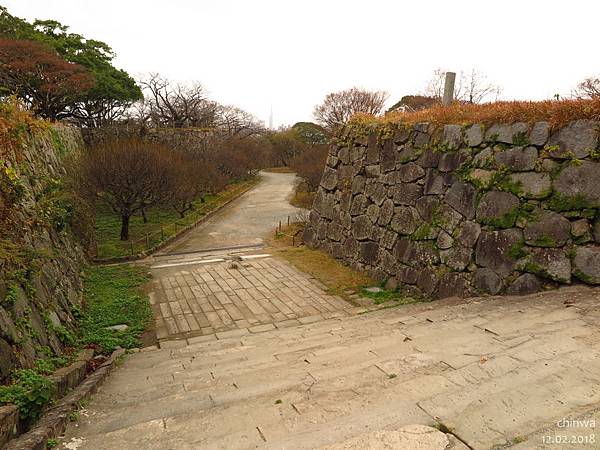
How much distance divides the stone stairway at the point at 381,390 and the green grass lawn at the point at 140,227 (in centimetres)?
864

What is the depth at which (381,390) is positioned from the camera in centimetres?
253

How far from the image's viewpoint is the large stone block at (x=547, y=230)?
4.65 meters

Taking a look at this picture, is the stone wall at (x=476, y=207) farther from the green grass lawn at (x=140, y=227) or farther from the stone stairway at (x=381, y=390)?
the green grass lawn at (x=140, y=227)

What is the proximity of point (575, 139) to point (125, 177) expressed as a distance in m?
12.1

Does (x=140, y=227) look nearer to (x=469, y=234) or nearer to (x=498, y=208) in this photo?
(x=469, y=234)

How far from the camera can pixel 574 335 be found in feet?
9.92

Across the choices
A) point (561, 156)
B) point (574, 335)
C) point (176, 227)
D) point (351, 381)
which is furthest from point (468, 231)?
point (176, 227)

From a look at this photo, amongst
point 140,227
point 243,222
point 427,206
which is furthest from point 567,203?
point 140,227

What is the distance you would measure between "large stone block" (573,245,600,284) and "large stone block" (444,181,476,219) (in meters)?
1.59

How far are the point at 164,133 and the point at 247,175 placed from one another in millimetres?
9845

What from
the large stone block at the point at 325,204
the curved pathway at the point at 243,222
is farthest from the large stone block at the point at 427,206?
the curved pathway at the point at 243,222

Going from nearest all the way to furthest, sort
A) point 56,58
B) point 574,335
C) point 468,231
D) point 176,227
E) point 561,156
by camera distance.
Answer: point 574,335 < point 561,156 < point 468,231 < point 176,227 < point 56,58

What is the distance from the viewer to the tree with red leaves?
58.9ft

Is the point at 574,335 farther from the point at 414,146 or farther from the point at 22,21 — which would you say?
the point at 22,21
